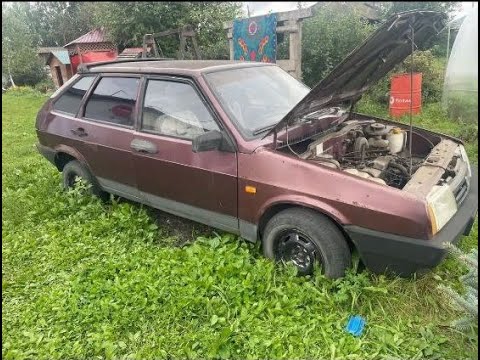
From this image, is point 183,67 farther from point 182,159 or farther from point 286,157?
point 286,157

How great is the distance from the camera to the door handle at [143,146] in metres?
3.33

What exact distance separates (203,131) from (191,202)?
62 centimetres

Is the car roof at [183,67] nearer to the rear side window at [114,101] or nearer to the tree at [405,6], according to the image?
the rear side window at [114,101]

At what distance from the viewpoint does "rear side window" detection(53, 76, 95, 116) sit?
4090 millimetres

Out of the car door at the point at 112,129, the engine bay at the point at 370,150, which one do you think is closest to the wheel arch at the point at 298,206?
the engine bay at the point at 370,150

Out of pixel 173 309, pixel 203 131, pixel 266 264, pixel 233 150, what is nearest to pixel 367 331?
pixel 266 264

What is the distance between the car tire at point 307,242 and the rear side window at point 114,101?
167 centimetres

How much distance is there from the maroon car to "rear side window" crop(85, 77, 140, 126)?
0.05 ft

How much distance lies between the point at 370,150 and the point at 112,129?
7.79 feet

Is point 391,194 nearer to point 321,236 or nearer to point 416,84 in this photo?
point 321,236

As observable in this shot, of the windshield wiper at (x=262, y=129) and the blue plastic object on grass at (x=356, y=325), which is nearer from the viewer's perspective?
the blue plastic object on grass at (x=356, y=325)

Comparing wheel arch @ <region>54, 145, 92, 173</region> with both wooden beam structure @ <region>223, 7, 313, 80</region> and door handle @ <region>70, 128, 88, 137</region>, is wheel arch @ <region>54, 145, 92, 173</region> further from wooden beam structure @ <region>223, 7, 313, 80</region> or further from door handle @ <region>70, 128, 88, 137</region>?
wooden beam structure @ <region>223, 7, 313, 80</region>

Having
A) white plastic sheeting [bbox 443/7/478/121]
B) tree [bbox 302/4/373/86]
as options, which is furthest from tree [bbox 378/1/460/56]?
tree [bbox 302/4/373/86]

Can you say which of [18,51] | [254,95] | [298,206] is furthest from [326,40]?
[18,51]
